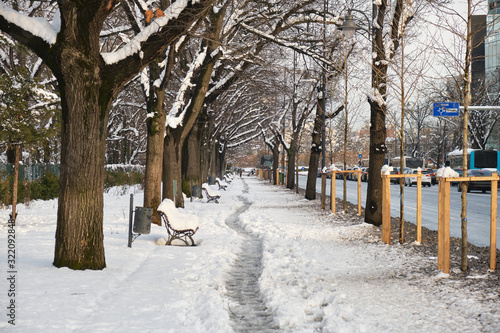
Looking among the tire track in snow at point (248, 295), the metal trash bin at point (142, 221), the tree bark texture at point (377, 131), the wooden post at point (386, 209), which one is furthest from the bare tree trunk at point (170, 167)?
the wooden post at point (386, 209)

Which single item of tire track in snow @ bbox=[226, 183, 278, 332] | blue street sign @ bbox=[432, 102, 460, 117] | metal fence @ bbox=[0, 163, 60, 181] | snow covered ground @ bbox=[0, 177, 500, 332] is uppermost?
blue street sign @ bbox=[432, 102, 460, 117]

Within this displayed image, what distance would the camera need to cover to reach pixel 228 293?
7293mm

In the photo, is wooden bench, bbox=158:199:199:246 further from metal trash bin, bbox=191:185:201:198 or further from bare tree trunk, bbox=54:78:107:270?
metal trash bin, bbox=191:185:201:198

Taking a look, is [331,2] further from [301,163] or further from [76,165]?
[301,163]

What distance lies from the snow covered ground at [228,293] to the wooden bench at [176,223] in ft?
1.22

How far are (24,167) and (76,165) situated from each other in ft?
68.2

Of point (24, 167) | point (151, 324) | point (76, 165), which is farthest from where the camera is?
point (24, 167)

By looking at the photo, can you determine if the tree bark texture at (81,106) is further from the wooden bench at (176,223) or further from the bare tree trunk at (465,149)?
the bare tree trunk at (465,149)

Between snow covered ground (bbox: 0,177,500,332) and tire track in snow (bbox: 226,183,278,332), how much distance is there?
0.16 ft

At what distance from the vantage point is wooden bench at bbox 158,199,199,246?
11.1 meters

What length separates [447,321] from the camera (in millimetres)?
5547

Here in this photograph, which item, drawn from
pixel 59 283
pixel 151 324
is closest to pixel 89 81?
pixel 59 283

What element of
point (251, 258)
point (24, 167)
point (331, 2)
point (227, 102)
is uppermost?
point (331, 2)

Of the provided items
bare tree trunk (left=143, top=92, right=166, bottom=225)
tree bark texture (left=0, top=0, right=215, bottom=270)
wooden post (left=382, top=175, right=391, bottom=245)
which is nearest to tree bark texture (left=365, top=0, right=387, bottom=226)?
wooden post (left=382, top=175, right=391, bottom=245)
